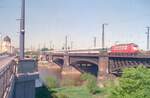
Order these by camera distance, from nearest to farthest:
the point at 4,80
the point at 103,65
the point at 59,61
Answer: the point at 4,80, the point at 103,65, the point at 59,61

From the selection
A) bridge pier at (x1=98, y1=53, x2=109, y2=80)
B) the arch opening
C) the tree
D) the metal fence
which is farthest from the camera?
the arch opening

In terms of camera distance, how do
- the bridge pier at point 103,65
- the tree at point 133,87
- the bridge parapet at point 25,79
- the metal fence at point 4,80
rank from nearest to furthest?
the metal fence at point 4,80 → the bridge parapet at point 25,79 → the tree at point 133,87 → the bridge pier at point 103,65

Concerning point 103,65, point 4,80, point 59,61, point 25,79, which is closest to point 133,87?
point 25,79

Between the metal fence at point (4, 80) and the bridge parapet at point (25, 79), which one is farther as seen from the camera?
the bridge parapet at point (25, 79)

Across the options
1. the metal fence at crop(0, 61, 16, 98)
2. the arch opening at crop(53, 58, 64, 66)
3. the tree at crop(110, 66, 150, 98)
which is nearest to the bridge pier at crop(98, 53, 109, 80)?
the tree at crop(110, 66, 150, 98)

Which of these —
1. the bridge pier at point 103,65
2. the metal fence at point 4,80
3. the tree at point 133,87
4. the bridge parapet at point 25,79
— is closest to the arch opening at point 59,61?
the bridge pier at point 103,65

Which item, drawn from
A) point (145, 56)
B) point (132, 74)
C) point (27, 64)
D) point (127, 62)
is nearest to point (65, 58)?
point (127, 62)

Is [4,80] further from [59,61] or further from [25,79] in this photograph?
[59,61]

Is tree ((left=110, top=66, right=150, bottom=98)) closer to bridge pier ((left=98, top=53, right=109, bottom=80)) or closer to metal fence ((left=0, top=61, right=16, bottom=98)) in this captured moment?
metal fence ((left=0, top=61, right=16, bottom=98))

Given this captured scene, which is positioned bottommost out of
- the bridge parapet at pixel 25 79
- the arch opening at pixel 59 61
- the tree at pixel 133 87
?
the arch opening at pixel 59 61

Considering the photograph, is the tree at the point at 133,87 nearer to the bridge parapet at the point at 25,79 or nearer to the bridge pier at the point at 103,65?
the bridge parapet at the point at 25,79

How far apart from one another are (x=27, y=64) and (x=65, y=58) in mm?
77757

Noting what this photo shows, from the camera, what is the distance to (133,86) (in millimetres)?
31438

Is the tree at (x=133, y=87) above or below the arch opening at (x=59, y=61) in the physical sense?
above
